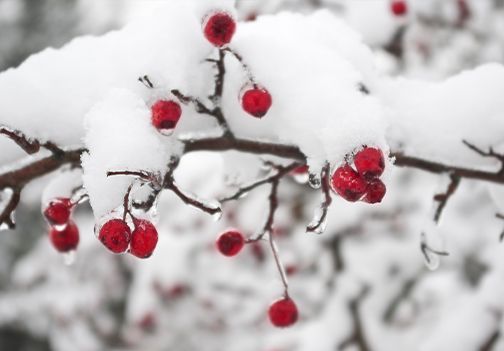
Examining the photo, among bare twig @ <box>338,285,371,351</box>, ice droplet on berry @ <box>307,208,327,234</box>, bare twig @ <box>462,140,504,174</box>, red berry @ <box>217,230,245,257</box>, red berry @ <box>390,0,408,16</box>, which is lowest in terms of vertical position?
ice droplet on berry @ <box>307,208,327,234</box>

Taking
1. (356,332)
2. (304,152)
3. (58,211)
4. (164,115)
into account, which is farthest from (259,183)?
(356,332)

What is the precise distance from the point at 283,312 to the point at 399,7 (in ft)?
5.34

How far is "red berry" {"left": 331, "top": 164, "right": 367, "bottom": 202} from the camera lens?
3.74 feet

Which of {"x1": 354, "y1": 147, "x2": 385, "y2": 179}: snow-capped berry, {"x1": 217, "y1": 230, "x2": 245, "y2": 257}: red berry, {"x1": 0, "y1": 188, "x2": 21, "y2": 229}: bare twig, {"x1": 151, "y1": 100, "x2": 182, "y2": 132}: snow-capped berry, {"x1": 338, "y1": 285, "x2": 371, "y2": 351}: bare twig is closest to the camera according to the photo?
{"x1": 354, "y1": 147, "x2": 385, "y2": 179}: snow-capped berry

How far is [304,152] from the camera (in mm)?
1433

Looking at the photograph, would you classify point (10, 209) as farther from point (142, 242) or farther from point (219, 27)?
point (219, 27)

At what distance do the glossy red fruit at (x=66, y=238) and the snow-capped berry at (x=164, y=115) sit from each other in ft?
1.93

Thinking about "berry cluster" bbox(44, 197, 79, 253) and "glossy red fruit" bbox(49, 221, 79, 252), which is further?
"glossy red fruit" bbox(49, 221, 79, 252)

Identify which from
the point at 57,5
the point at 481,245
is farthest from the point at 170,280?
the point at 57,5

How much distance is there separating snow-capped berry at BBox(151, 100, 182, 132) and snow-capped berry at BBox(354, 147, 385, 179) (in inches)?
18.4

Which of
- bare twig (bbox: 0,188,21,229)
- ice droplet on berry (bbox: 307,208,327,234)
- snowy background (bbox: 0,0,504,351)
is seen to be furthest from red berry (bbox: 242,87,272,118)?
Result: bare twig (bbox: 0,188,21,229)

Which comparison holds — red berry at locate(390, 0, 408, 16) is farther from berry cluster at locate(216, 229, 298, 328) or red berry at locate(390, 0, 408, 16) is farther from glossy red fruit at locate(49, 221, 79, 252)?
glossy red fruit at locate(49, 221, 79, 252)

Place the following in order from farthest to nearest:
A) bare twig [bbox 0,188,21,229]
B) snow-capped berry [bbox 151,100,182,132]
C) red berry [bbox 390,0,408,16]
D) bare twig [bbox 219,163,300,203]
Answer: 1. red berry [bbox 390,0,408,16]
2. bare twig [bbox 219,163,300,203]
3. bare twig [bbox 0,188,21,229]
4. snow-capped berry [bbox 151,100,182,132]

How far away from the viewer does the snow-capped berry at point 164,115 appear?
132cm
